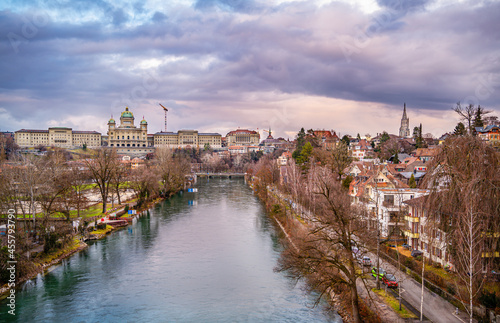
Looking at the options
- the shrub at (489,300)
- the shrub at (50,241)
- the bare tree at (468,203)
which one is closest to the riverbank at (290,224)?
the shrub at (489,300)

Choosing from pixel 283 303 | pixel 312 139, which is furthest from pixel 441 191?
pixel 312 139

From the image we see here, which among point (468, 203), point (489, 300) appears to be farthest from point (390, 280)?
point (468, 203)

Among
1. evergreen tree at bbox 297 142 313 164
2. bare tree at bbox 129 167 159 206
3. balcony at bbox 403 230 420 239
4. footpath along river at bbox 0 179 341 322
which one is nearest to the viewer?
footpath along river at bbox 0 179 341 322

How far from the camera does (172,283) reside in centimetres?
1978

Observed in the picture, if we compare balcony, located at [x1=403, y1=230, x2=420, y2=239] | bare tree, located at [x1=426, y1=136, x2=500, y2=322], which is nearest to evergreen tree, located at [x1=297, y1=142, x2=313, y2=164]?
balcony, located at [x1=403, y1=230, x2=420, y2=239]

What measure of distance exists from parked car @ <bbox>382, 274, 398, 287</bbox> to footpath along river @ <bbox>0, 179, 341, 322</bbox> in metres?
2.72

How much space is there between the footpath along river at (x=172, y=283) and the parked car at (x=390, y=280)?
2724 mm

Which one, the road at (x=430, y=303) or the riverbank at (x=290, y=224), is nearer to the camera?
the road at (x=430, y=303)

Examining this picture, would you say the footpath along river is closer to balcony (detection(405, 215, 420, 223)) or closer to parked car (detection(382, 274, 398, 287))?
parked car (detection(382, 274, 398, 287))

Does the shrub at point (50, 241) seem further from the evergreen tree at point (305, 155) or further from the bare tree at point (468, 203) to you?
the evergreen tree at point (305, 155)

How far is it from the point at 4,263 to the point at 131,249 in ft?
29.2

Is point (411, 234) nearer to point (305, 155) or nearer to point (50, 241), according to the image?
point (50, 241)

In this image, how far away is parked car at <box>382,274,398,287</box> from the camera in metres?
16.5

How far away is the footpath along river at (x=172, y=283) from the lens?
53.0ft
